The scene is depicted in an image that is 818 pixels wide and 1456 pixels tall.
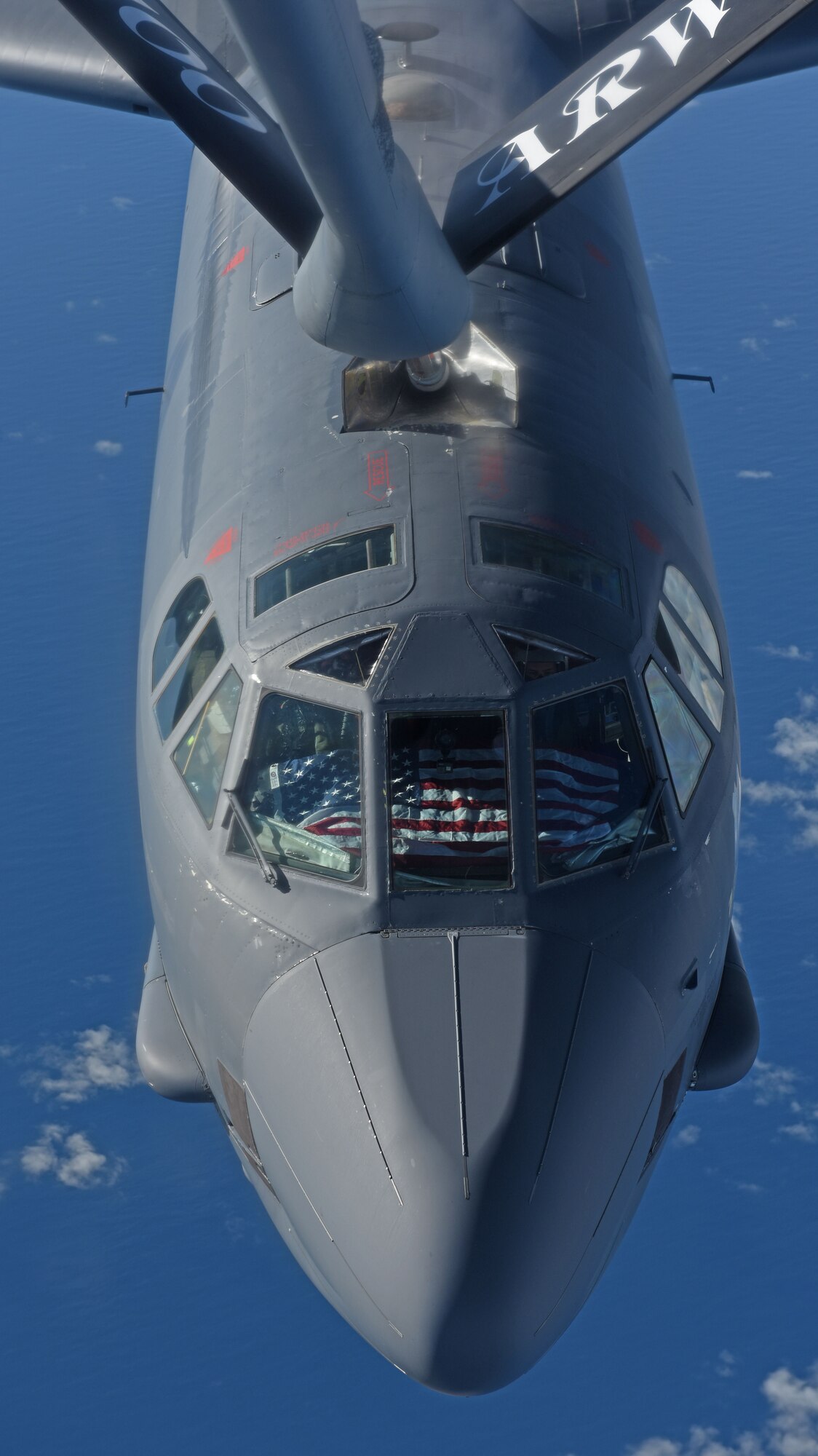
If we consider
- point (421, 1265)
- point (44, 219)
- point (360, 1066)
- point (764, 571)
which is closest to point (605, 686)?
point (360, 1066)

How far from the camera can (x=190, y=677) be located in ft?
38.1

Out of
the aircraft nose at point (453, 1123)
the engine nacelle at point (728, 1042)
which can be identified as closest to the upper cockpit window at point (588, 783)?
the aircraft nose at point (453, 1123)

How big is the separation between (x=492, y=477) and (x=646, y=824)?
2945 mm

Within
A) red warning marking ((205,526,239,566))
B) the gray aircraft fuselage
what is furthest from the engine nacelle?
red warning marking ((205,526,239,566))

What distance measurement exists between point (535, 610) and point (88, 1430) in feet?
30.1

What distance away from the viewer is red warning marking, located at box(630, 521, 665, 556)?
1189 cm

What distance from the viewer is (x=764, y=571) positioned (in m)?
21.2

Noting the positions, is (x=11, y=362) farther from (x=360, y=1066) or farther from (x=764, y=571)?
(x=360, y=1066)

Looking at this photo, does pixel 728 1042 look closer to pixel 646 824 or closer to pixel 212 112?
pixel 646 824

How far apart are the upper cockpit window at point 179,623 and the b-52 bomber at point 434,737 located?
0.16 feet

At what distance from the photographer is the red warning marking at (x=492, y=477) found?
37.4ft

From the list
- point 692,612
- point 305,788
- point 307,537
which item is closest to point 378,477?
point 307,537

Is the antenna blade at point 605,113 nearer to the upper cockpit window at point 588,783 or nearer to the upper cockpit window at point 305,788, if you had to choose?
the upper cockpit window at point 588,783

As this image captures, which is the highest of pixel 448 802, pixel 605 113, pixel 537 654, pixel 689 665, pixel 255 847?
pixel 605 113
